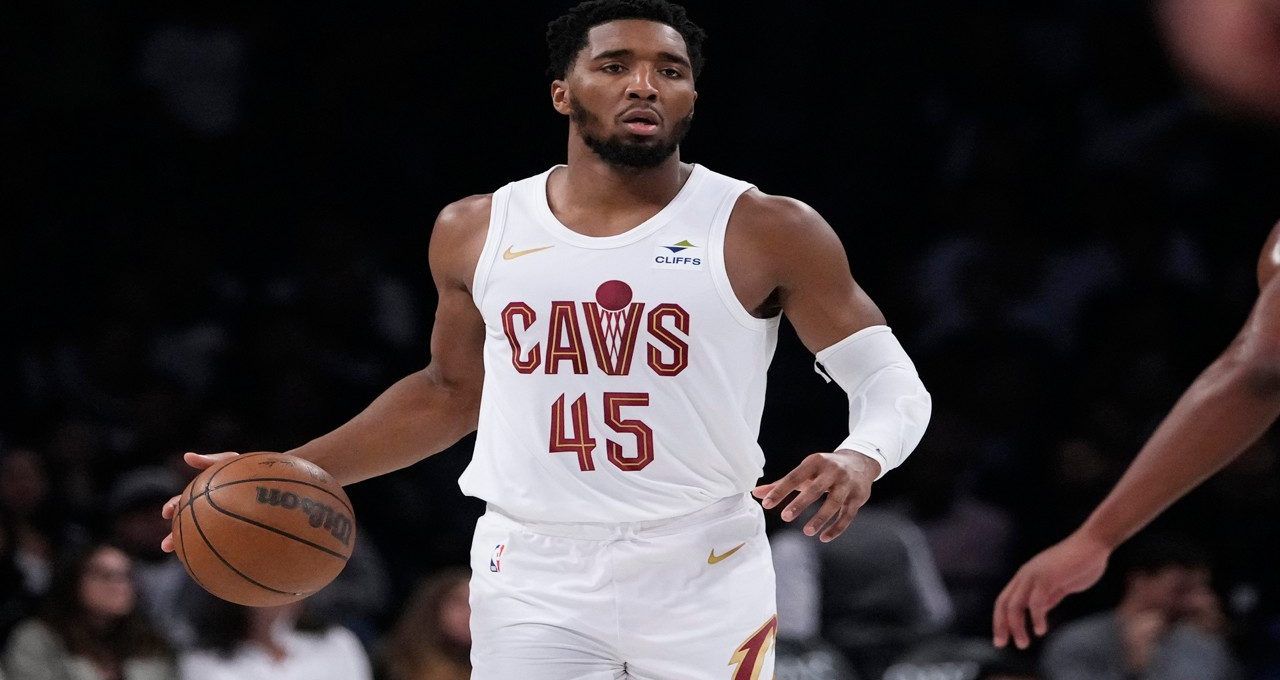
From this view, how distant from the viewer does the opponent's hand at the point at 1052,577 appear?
3158 millimetres

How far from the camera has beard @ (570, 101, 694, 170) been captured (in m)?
4.11

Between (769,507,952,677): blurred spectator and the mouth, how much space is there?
301 centimetres

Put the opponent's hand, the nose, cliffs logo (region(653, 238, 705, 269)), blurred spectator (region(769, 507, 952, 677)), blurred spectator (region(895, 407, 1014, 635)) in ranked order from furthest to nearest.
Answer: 1. blurred spectator (region(895, 407, 1014, 635))
2. blurred spectator (region(769, 507, 952, 677))
3. the nose
4. cliffs logo (region(653, 238, 705, 269))
5. the opponent's hand

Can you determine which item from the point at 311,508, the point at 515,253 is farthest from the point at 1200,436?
the point at 311,508

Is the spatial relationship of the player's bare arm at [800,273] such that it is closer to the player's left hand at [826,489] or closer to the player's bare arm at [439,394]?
the player's left hand at [826,489]

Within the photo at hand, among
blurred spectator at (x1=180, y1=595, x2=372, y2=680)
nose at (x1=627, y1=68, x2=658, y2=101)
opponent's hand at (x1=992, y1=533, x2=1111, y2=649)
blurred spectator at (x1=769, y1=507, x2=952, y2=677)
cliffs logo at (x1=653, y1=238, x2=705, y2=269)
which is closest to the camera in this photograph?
opponent's hand at (x1=992, y1=533, x2=1111, y2=649)

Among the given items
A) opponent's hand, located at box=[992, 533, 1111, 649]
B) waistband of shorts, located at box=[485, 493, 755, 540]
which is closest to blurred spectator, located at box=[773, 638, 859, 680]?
waistband of shorts, located at box=[485, 493, 755, 540]

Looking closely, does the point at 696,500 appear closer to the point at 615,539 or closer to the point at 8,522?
the point at 615,539

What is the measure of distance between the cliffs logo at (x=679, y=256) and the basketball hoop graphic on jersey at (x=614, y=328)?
4.2 inches

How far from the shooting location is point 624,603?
386 cm

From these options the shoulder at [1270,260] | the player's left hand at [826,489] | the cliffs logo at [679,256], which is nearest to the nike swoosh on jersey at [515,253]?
the cliffs logo at [679,256]

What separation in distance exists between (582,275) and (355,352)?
181 inches

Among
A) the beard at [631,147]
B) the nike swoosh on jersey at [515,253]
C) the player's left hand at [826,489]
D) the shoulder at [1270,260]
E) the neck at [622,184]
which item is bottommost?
the player's left hand at [826,489]

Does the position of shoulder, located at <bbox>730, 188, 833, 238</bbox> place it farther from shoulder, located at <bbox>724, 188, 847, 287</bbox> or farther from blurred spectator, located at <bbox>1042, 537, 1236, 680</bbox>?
blurred spectator, located at <bbox>1042, 537, 1236, 680</bbox>
